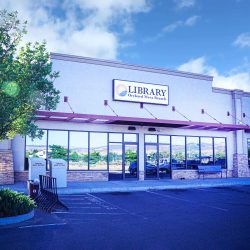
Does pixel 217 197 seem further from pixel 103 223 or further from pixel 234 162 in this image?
pixel 234 162

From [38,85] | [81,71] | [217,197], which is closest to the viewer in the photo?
[38,85]

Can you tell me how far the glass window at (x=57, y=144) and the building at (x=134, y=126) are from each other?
0.06m

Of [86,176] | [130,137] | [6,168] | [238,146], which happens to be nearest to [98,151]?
[86,176]

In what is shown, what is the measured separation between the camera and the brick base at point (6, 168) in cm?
1650

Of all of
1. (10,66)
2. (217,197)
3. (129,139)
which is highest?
(10,66)

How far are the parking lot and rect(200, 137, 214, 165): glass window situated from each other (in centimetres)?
1095

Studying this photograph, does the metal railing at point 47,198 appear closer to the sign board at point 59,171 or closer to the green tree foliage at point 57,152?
the sign board at point 59,171

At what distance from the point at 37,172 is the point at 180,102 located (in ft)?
40.0

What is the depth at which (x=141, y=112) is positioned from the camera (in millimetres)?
21562

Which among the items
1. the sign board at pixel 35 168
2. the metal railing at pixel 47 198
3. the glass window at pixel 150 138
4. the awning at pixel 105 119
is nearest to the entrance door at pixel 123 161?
the glass window at pixel 150 138

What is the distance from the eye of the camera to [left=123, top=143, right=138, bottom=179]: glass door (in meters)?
20.8

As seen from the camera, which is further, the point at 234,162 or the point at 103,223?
the point at 234,162

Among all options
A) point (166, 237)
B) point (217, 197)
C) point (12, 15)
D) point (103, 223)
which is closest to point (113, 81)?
point (217, 197)

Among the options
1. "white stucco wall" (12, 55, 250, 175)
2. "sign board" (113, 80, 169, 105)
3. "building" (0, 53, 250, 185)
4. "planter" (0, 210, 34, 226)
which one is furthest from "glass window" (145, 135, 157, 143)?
"planter" (0, 210, 34, 226)
